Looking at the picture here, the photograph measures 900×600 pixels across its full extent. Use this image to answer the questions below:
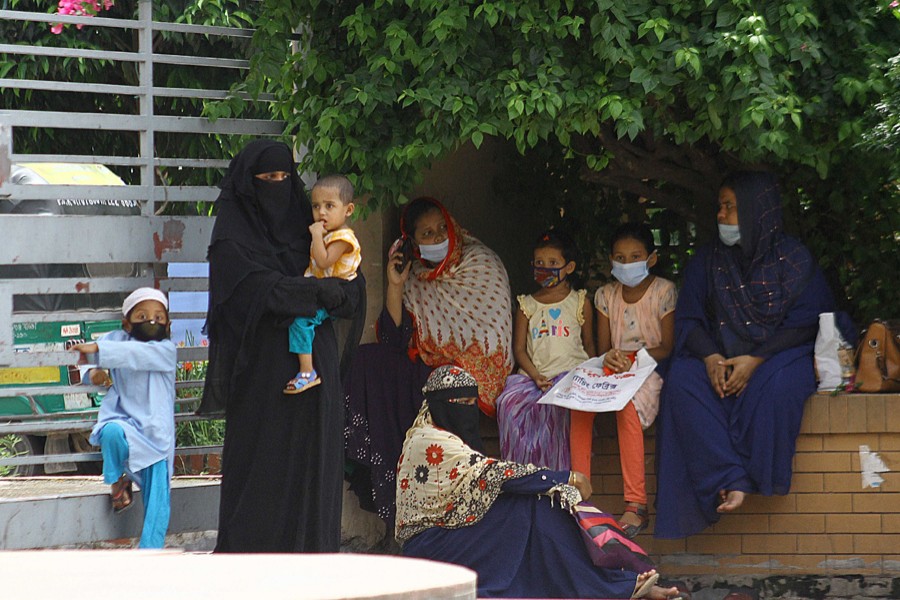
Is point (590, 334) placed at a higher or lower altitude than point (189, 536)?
higher

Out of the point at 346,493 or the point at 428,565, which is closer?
the point at 428,565

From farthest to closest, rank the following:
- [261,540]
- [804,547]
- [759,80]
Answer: [804,547] → [759,80] → [261,540]

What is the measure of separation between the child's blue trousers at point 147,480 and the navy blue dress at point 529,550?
116 centimetres

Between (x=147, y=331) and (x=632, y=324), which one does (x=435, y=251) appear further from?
(x=147, y=331)

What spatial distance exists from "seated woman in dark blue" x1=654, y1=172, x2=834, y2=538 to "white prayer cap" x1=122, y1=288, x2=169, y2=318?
2.35 m

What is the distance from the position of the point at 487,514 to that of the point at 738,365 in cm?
146

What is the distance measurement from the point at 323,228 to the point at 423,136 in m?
0.84

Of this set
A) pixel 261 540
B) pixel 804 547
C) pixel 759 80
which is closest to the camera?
pixel 261 540

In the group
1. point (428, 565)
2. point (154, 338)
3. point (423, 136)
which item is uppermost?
point (423, 136)

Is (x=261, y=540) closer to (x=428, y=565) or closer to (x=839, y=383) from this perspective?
(x=839, y=383)

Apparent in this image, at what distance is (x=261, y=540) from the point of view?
608 cm

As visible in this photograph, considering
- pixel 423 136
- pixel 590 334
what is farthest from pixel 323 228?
pixel 590 334

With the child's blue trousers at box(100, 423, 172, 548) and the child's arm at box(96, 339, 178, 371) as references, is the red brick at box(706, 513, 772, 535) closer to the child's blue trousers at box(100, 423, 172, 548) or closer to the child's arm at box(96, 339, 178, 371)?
the child's blue trousers at box(100, 423, 172, 548)

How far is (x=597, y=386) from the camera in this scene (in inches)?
281
